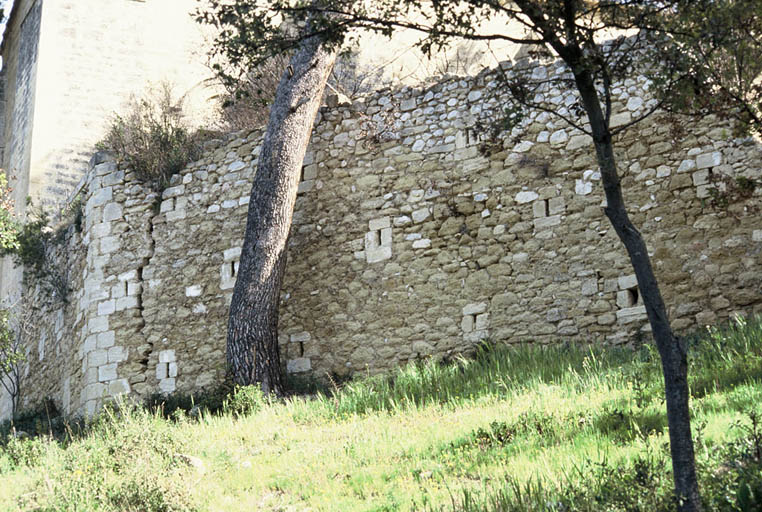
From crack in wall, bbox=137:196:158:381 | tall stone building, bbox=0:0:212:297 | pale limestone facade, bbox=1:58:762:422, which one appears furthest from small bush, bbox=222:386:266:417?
tall stone building, bbox=0:0:212:297

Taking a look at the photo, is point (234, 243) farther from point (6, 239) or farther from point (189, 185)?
point (6, 239)

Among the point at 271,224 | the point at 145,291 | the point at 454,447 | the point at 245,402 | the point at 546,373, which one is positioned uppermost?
the point at 271,224

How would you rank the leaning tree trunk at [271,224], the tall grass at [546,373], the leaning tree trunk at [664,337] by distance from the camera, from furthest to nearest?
the leaning tree trunk at [271,224]
the tall grass at [546,373]
the leaning tree trunk at [664,337]

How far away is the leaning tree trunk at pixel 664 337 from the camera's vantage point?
4.64 metres

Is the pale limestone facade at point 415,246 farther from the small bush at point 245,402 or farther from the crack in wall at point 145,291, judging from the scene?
the small bush at point 245,402

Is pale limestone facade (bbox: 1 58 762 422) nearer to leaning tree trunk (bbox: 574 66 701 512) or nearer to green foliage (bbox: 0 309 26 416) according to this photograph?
green foliage (bbox: 0 309 26 416)

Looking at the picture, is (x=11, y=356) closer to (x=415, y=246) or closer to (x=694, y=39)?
(x=415, y=246)

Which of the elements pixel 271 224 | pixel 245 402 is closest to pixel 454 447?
pixel 245 402

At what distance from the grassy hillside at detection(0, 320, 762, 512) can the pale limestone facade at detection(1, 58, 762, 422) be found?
2.36 feet

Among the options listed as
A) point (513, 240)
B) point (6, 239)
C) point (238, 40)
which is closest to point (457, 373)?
point (513, 240)

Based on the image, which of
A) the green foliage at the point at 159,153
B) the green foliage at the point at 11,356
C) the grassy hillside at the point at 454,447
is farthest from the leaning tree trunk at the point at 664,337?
the green foliage at the point at 11,356

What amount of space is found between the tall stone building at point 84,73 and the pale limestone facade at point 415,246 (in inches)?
169

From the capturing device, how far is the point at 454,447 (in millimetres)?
6699

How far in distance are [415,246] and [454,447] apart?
12.8ft
